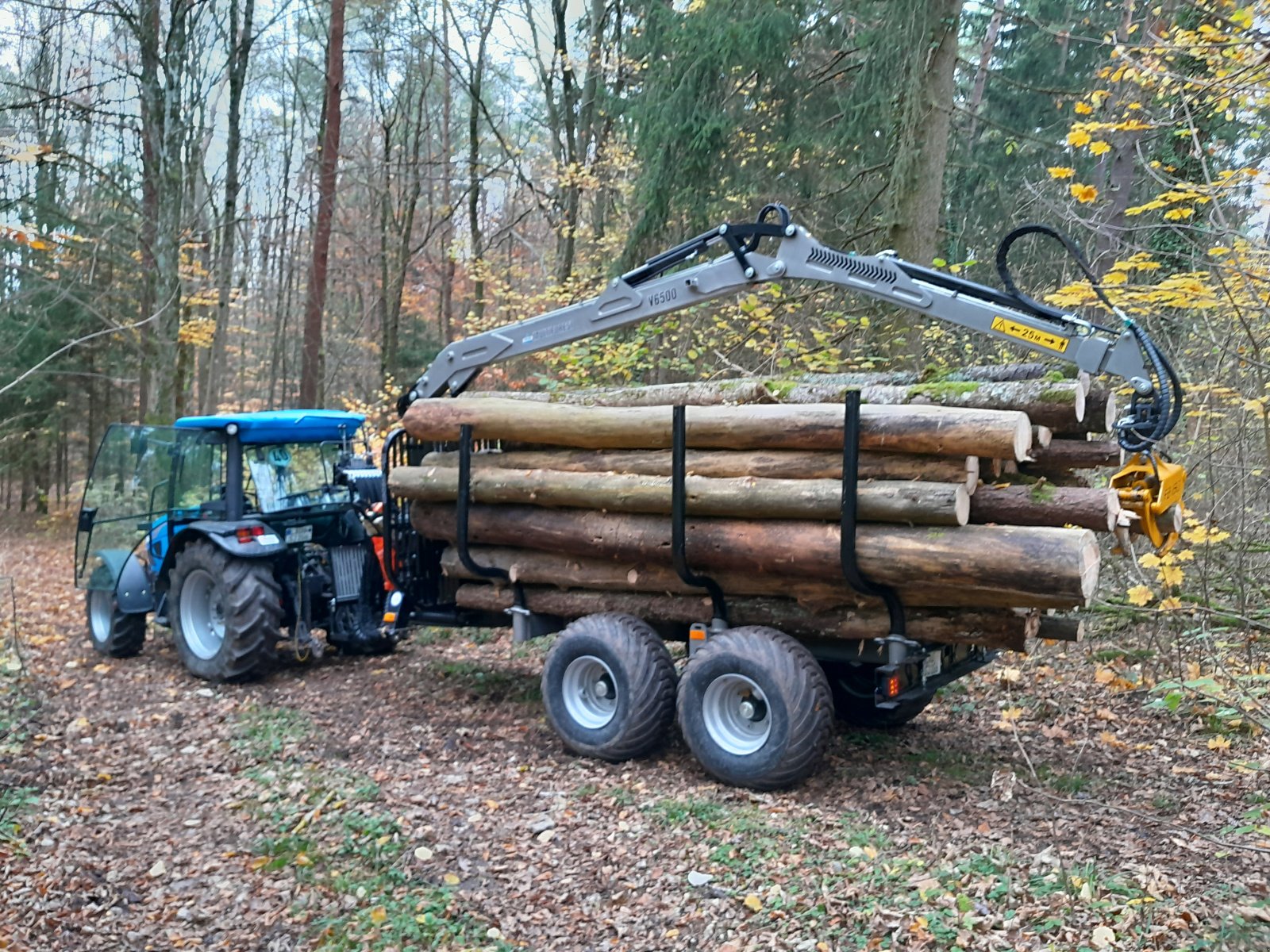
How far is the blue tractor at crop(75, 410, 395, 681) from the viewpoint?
9133mm

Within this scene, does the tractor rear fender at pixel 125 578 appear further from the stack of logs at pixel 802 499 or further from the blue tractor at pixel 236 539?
the stack of logs at pixel 802 499

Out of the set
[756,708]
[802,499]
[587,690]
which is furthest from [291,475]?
[802,499]

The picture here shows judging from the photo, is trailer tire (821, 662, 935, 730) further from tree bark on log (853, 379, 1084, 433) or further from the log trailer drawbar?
tree bark on log (853, 379, 1084, 433)

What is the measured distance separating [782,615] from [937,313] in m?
2.16

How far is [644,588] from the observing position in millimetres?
7391

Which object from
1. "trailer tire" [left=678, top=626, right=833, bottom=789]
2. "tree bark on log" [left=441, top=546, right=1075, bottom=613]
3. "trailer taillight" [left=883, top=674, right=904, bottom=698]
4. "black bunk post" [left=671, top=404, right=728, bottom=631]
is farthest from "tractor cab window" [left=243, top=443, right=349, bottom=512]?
"trailer taillight" [left=883, top=674, right=904, bottom=698]

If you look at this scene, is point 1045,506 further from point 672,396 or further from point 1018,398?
point 672,396

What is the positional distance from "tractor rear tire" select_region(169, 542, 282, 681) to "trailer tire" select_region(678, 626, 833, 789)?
4.16 m

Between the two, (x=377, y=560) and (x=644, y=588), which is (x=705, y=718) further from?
(x=377, y=560)

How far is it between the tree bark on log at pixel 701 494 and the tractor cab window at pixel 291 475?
5.97 ft

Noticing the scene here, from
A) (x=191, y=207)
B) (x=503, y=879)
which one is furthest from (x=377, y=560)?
(x=191, y=207)

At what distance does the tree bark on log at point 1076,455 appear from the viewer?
6.24 meters

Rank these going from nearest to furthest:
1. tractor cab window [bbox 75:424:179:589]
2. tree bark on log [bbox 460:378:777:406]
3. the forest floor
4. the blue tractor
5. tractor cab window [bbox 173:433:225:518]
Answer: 1. the forest floor
2. tree bark on log [bbox 460:378:777:406]
3. the blue tractor
4. tractor cab window [bbox 173:433:225:518]
5. tractor cab window [bbox 75:424:179:589]

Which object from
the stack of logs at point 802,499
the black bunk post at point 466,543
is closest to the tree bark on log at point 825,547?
the stack of logs at point 802,499
